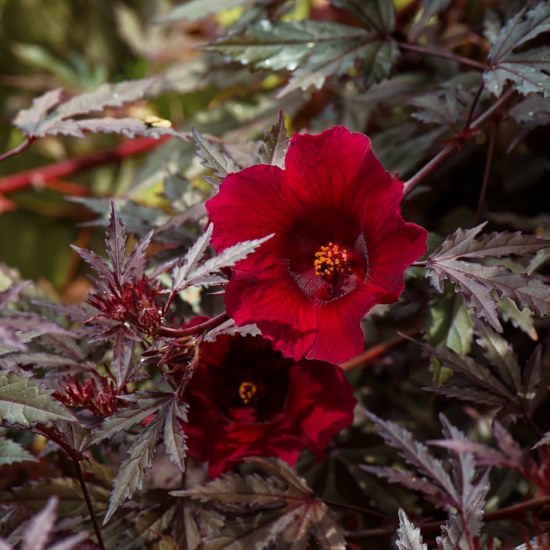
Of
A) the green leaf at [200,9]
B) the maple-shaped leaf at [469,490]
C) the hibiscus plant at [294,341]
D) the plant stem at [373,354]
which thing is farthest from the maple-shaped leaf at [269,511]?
the green leaf at [200,9]

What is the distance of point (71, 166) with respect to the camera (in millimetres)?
1423

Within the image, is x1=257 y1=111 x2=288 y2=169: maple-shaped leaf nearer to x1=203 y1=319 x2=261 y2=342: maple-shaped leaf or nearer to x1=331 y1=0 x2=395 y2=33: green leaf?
x1=203 y1=319 x2=261 y2=342: maple-shaped leaf

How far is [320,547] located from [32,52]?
1.25 meters

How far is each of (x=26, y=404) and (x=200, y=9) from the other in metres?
0.66

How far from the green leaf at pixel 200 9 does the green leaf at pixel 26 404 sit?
0.61 metres

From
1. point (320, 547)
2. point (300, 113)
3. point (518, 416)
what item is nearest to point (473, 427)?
point (518, 416)

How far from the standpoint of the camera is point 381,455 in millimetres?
807

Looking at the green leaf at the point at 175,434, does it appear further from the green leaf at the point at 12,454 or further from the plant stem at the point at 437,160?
the plant stem at the point at 437,160

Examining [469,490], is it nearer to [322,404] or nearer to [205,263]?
[322,404]

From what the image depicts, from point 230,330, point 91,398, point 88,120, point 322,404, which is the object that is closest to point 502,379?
point 322,404

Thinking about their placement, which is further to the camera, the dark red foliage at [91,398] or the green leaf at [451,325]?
the green leaf at [451,325]

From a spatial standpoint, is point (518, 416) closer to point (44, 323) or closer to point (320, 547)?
point (320, 547)

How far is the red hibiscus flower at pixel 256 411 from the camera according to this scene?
615mm

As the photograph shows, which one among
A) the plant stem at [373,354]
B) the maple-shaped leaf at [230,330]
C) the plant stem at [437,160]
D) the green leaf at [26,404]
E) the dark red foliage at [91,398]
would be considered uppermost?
the plant stem at [437,160]
